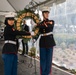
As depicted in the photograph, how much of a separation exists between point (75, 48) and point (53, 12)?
180 cm

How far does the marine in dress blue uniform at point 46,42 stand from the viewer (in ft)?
14.6

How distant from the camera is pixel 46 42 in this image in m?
4.47

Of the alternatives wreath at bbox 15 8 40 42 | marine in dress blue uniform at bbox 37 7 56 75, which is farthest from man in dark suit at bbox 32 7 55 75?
wreath at bbox 15 8 40 42

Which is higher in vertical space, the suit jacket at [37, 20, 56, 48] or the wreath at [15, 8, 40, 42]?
the wreath at [15, 8, 40, 42]

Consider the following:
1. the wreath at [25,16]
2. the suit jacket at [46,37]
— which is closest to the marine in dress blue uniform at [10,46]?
the suit jacket at [46,37]

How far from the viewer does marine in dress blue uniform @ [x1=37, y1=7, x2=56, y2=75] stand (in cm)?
444

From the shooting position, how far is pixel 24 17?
194 inches

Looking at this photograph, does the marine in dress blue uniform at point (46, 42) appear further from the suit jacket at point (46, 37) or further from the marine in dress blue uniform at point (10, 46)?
the marine in dress blue uniform at point (10, 46)

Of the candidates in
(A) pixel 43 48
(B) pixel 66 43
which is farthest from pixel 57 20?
(A) pixel 43 48

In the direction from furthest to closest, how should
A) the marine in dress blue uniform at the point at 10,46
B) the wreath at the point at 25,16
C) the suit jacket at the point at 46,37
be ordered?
the wreath at the point at 25,16 < the suit jacket at the point at 46,37 < the marine in dress blue uniform at the point at 10,46

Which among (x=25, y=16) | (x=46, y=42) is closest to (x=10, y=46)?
(x=46, y=42)

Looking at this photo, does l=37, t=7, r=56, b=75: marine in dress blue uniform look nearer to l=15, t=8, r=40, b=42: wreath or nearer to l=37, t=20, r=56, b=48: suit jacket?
l=37, t=20, r=56, b=48: suit jacket

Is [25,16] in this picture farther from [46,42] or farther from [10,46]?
[10,46]

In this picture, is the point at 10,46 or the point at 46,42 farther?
the point at 46,42
